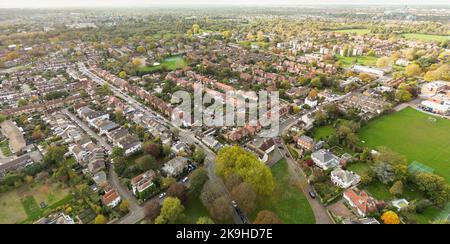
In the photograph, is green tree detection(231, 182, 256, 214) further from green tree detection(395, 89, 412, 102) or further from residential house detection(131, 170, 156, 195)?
green tree detection(395, 89, 412, 102)

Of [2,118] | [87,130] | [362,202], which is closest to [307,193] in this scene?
[362,202]


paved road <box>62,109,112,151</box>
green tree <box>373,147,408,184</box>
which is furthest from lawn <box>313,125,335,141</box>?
paved road <box>62,109,112,151</box>

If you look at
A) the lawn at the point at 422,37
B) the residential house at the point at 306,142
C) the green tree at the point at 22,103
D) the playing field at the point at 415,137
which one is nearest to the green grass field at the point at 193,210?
the residential house at the point at 306,142

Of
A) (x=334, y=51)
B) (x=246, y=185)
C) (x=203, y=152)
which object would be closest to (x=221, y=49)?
(x=334, y=51)

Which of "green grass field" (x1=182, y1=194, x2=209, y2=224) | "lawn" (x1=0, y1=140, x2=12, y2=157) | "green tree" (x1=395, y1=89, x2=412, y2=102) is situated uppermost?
"green tree" (x1=395, y1=89, x2=412, y2=102)

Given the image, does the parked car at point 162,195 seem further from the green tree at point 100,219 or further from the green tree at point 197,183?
the green tree at point 100,219
